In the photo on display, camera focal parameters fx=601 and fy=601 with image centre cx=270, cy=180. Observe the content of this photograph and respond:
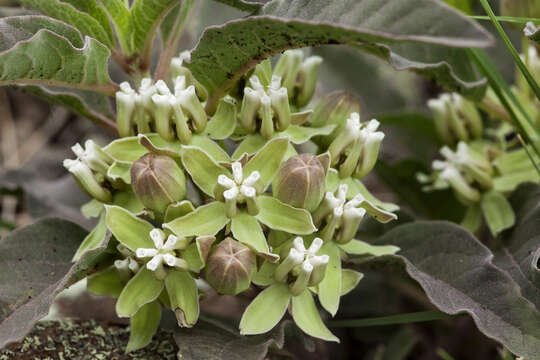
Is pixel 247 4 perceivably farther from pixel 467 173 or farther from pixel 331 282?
pixel 467 173

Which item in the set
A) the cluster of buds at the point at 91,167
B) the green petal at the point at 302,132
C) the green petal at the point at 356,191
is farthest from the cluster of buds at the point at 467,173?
the cluster of buds at the point at 91,167

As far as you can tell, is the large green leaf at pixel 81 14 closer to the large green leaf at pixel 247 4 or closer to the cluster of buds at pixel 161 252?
the large green leaf at pixel 247 4

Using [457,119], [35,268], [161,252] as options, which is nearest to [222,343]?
[161,252]

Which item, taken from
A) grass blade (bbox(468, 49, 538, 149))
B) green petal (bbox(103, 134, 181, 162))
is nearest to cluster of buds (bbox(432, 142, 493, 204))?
grass blade (bbox(468, 49, 538, 149))

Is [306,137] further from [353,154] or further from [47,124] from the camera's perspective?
[47,124]

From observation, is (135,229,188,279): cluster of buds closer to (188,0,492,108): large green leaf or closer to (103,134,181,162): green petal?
(103,134,181,162): green petal
